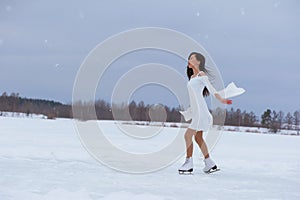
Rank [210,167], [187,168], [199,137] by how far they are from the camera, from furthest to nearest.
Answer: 1. [199,137]
2. [210,167]
3. [187,168]

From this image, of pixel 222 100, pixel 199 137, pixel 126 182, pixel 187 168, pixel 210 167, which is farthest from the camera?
pixel 199 137

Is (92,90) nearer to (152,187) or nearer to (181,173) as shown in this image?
(181,173)

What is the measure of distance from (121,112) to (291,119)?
68869mm

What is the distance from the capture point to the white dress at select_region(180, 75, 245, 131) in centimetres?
550

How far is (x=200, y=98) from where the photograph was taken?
5.58m

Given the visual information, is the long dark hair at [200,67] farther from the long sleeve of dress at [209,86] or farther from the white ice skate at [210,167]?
the white ice skate at [210,167]

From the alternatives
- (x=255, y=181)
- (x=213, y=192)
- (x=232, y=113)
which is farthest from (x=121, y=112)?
(x=232, y=113)

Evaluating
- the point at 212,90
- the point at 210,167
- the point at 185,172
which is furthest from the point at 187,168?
the point at 212,90

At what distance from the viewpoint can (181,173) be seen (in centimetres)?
535

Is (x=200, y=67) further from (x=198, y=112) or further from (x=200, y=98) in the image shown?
(x=198, y=112)

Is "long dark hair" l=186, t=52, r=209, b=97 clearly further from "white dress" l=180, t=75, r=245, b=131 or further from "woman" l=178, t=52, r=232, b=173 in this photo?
"white dress" l=180, t=75, r=245, b=131

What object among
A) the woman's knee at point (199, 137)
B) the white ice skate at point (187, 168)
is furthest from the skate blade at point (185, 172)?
the woman's knee at point (199, 137)

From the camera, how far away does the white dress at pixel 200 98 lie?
5496 mm

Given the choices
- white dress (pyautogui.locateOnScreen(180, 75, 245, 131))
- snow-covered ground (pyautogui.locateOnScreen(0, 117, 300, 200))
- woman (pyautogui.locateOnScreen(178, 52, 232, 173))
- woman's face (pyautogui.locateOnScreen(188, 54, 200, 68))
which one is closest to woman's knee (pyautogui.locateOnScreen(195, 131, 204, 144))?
woman (pyautogui.locateOnScreen(178, 52, 232, 173))
